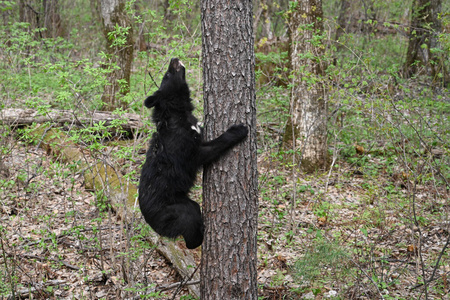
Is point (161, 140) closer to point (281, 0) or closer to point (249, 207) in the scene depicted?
point (249, 207)

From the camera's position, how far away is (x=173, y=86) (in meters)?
4.90

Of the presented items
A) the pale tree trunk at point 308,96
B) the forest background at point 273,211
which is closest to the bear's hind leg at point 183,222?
the forest background at point 273,211

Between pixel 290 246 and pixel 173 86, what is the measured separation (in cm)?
305

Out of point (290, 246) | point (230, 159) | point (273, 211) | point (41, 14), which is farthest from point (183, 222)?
point (41, 14)

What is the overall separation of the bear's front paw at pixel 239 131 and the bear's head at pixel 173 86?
1334 mm

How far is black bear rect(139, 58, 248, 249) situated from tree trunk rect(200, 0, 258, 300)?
46 cm

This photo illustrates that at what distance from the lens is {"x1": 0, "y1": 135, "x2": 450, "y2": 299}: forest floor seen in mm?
4816

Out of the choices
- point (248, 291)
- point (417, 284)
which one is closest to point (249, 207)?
point (248, 291)

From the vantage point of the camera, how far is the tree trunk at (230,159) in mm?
3791

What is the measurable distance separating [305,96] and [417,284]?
4.27m

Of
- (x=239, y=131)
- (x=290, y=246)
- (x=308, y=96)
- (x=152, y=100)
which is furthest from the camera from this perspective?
(x=308, y=96)

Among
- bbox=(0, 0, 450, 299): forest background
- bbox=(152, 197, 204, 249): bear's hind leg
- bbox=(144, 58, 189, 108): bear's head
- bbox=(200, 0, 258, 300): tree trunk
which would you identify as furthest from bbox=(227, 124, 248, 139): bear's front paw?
bbox=(0, 0, 450, 299): forest background

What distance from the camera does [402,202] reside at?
6906 mm

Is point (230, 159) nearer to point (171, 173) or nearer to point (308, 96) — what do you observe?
point (171, 173)
